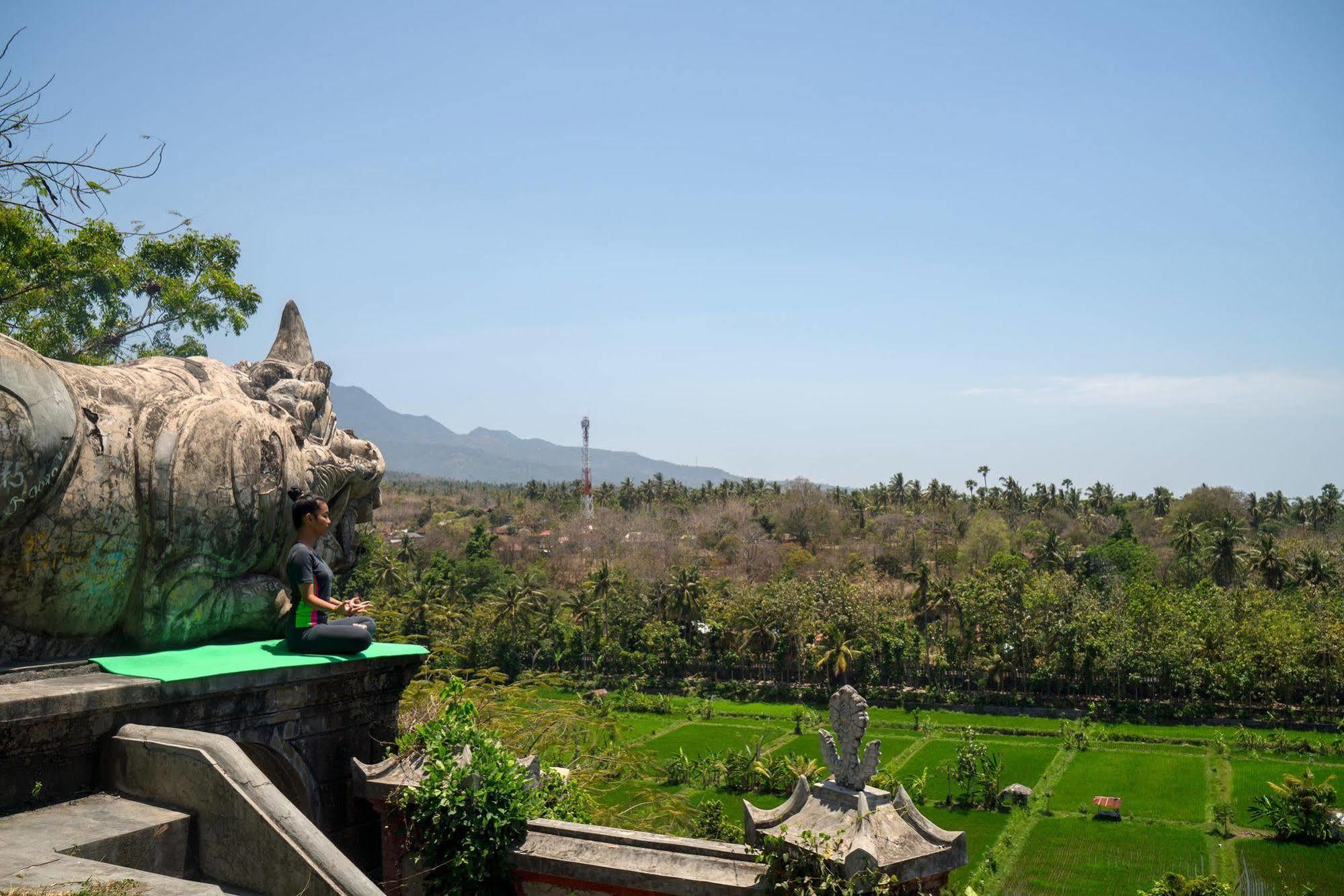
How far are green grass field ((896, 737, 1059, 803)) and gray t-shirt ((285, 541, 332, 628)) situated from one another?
33.2 m

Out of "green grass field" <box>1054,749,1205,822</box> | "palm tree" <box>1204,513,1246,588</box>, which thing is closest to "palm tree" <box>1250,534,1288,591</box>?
"palm tree" <box>1204,513,1246,588</box>

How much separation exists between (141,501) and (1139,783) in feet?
131

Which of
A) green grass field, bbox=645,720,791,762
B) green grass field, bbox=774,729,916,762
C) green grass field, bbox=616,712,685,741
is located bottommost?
green grass field, bbox=616,712,685,741

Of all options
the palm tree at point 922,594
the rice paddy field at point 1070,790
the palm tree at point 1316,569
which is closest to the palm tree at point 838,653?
the rice paddy field at point 1070,790

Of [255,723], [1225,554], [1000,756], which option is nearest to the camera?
[255,723]

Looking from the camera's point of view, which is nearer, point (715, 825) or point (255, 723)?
point (255, 723)

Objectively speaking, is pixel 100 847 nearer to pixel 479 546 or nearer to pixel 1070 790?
pixel 1070 790

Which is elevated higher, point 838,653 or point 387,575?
point 387,575

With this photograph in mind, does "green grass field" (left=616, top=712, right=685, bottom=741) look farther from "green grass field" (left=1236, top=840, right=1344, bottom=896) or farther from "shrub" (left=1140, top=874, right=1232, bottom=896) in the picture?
"shrub" (left=1140, top=874, right=1232, bottom=896)

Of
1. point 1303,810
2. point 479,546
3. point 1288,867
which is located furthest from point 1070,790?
point 479,546

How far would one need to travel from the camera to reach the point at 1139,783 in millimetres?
38562

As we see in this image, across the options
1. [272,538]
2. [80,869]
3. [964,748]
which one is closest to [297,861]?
[80,869]

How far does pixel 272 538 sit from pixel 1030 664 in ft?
163

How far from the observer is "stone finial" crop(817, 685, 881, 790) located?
5801 mm
